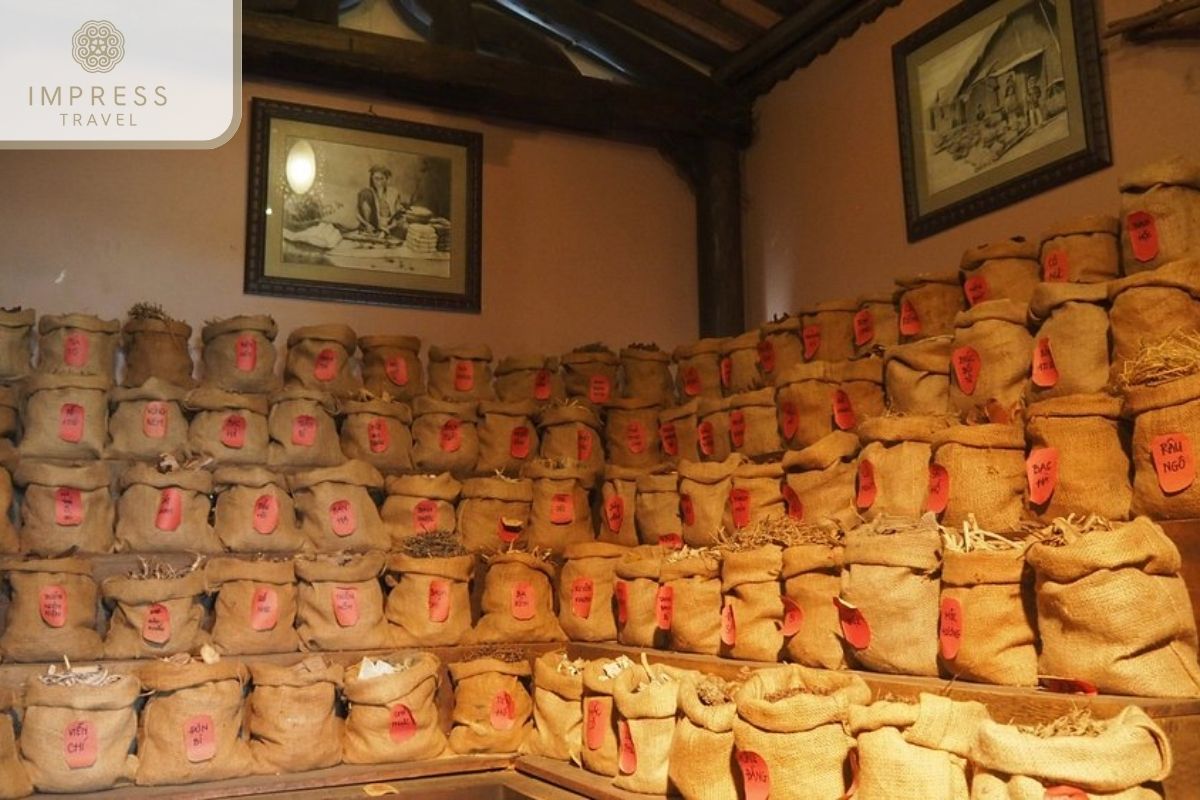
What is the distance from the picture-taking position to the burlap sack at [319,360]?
161 inches

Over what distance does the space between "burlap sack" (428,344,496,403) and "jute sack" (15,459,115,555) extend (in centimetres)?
133

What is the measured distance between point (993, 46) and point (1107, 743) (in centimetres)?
293

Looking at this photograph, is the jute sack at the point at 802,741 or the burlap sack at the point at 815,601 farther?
the burlap sack at the point at 815,601

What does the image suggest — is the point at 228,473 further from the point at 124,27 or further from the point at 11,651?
the point at 124,27

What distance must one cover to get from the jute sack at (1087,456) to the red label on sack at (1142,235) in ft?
2.08

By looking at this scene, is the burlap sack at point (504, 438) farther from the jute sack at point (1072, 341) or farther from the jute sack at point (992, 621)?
the jute sack at point (992, 621)

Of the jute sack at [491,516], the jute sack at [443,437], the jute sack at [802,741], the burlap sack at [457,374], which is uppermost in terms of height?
the burlap sack at [457,374]

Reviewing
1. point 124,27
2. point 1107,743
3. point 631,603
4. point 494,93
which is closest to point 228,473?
point 631,603

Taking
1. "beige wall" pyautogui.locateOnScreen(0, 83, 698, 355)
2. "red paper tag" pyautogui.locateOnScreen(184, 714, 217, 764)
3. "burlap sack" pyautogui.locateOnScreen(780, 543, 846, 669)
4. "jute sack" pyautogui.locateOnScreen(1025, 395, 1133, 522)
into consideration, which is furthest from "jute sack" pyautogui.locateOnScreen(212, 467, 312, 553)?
"jute sack" pyautogui.locateOnScreen(1025, 395, 1133, 522)

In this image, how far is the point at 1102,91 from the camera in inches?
138

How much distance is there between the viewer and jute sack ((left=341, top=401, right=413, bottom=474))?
3.93 meters

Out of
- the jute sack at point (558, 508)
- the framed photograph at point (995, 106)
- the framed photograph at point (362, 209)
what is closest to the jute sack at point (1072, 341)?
the framed photograph at point (995, 106)


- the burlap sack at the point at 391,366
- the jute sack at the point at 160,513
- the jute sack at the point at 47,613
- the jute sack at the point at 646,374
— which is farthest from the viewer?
the jute sack at the point at 646,374

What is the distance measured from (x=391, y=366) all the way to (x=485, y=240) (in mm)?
1000
